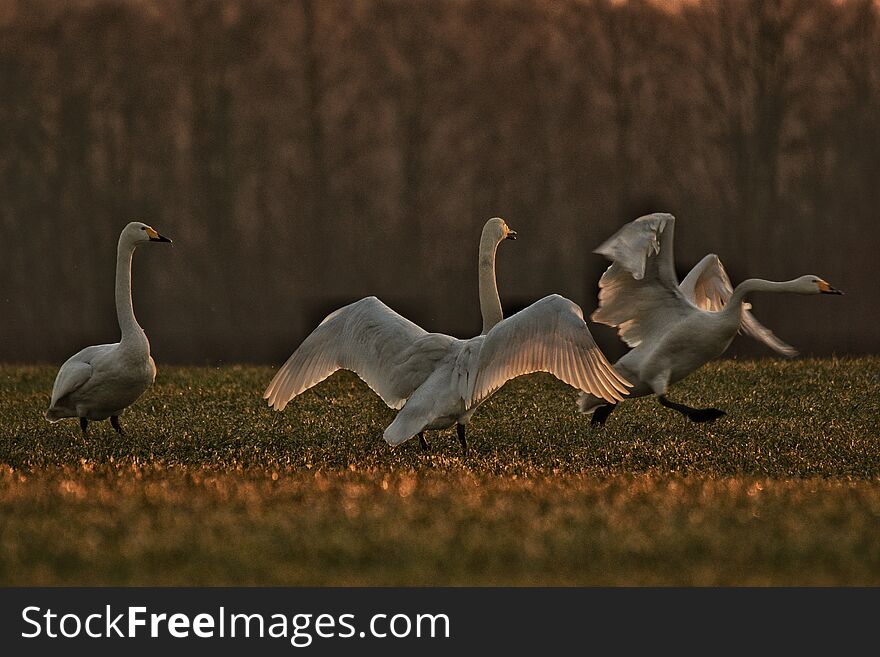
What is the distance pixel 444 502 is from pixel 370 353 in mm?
3022

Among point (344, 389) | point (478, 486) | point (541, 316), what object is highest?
point (541, 316)

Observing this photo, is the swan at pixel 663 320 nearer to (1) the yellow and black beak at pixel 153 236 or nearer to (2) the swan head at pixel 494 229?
(2) the swan head at pixel 494 229

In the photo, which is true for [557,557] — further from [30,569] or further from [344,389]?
[344,389]

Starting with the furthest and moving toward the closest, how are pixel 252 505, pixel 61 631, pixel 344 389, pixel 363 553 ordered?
pixel 344 389 → pixel 252 505 → pixel 363 553 → pixel 61 631

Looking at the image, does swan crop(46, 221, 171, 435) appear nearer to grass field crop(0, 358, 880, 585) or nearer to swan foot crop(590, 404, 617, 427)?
grass field crop(0, 358, 880, 585)

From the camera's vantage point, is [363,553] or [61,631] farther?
[363,553]

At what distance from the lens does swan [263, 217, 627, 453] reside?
8.23 m

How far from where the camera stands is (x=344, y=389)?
14.3 m

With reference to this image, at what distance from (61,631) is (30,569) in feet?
2.08

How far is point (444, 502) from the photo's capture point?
6.50m

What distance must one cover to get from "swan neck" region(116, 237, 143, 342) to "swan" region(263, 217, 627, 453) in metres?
1.16

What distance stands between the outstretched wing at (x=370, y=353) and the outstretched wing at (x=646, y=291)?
1630mm

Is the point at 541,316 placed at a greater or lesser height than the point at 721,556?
greater

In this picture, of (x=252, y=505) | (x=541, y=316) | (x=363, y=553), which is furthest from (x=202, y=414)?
(x=363, y=553)
